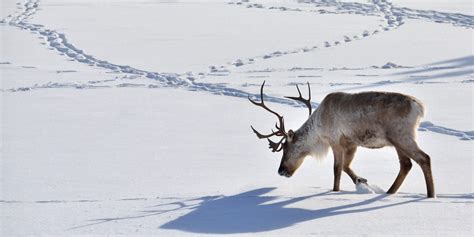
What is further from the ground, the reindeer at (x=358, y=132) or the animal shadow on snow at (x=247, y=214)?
the reindeer at (x=358, y=132)

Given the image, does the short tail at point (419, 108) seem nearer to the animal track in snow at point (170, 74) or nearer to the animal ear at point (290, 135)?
the animal ear at point (290, 135)

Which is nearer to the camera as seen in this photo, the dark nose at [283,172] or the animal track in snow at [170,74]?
the dark nose at [283,172]

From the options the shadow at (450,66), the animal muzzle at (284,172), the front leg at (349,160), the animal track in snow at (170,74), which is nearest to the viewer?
the front leg at (349,160)

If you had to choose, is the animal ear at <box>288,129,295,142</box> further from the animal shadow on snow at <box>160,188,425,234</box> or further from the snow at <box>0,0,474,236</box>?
the animal shadow on snow at <box>160,188,425,234</box>

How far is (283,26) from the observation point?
23.2 metres

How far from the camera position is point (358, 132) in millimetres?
8086

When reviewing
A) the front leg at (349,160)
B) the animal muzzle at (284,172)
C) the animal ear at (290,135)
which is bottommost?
the animal muzzle at (284,172)

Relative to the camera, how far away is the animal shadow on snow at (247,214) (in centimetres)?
655

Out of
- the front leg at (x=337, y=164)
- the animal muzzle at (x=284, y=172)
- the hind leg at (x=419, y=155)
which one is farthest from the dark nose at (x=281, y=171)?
the hind leg at (x=419, y=155)

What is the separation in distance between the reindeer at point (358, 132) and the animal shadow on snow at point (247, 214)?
0.45 metres

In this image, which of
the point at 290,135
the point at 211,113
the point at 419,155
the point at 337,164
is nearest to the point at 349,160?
the point at 337,164

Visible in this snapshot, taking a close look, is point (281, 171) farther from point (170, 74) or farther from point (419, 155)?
point (170, 74)

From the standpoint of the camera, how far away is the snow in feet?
22.8

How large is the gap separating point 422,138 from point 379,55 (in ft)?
25.3
